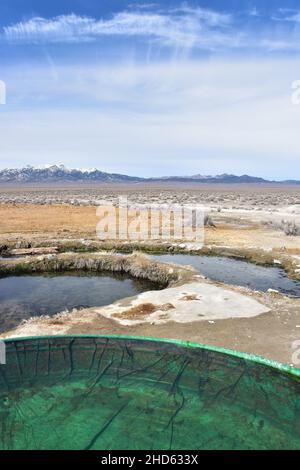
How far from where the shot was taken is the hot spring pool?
7664 millimetres

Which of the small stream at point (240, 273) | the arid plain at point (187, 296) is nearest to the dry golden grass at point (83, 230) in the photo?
the arid plain at point (187, 296)

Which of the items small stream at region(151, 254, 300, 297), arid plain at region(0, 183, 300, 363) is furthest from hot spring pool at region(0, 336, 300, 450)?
small stream at region(151, 254, 300, 297)

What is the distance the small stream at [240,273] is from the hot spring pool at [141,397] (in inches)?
456

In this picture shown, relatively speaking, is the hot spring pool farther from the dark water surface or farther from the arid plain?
the dark water surface

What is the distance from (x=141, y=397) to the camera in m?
8.98

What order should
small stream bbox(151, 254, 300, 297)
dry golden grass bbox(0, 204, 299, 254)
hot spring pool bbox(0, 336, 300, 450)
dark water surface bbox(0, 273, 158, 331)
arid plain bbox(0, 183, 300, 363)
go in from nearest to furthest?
hot spring pool bbox(0, 336, 300, 450)
arid plain bbox(0, 183, 300, 363)
dark water surface bbox(0, 273, 158, 331)
small stream bbox(151, 254, 300, 297)
dry golden grass bbox(0, 204, 299, 254)

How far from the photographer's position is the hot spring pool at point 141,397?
7664 mm

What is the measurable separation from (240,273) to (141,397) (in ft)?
55.2

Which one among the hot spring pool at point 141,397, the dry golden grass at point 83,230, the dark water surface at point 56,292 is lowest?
the dark water surface at point 56,292

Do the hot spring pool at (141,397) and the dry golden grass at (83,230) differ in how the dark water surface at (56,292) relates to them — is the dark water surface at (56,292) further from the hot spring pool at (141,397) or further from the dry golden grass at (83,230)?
the dry golden grass at (83,230)

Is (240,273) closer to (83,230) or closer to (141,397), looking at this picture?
(141,397)

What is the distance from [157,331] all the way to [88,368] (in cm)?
379

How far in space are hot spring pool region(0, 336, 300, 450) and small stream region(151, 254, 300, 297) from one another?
38.0 ft
